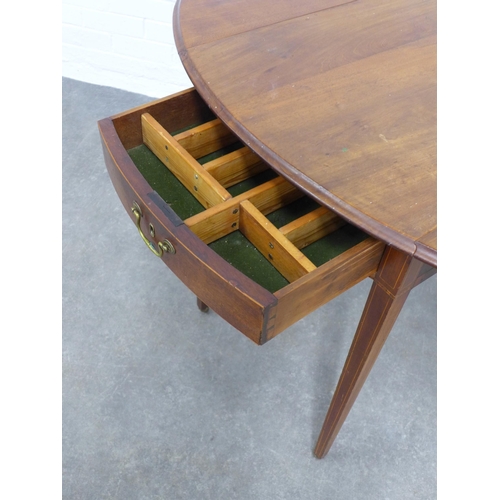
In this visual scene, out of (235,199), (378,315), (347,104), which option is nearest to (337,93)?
(347,104)

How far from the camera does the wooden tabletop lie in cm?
59

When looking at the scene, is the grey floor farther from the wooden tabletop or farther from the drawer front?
the wooden tabletop

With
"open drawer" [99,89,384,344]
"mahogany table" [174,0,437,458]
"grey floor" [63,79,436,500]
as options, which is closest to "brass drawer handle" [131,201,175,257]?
"open drawer" [99,89,384,344]

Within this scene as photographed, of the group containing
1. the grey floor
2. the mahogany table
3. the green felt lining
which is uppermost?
the mahogany table

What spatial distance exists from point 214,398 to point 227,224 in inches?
23.4

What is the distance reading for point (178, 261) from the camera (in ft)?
2.11

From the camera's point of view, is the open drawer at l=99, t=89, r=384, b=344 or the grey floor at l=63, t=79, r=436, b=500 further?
the grey floor at l=63, t=79, r=436, b=500

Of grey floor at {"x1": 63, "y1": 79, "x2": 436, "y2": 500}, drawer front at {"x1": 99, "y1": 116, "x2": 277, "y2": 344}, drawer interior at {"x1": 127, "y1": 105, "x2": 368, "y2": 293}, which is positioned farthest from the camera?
grey floor at {"x1": 63, "y1": 79, "x2": 436, "y2": 500}

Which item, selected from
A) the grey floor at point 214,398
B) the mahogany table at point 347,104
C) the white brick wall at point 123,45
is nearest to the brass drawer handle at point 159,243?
the mahogany table at point 347,104

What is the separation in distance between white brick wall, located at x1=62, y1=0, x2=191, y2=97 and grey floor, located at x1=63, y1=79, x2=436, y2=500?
0.69 m

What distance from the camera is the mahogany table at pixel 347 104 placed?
0.60 metres

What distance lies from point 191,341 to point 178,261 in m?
0.66
